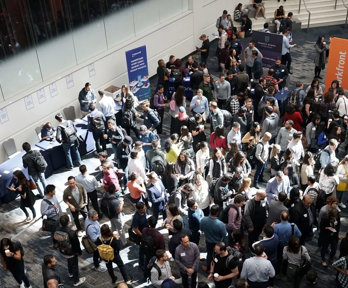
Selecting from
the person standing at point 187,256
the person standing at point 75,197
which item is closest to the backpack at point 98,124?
the person standing at point 75,197

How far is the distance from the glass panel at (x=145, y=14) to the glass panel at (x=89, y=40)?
4.86 ft

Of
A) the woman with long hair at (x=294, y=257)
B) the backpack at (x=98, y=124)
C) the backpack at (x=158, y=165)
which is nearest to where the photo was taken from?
the woman with long hair at (x=294, y=257)

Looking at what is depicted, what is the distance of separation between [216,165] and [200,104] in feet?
9.59

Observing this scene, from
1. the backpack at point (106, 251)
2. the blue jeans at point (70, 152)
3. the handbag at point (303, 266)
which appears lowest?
the blue jeans at point (70, 152)

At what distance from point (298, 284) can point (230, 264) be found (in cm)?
149

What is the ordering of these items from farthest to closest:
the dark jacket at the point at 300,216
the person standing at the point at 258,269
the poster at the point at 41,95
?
the poster at the point at 41,95, the dark jacket at the point at 300,216, the person standing at the point at 258,269

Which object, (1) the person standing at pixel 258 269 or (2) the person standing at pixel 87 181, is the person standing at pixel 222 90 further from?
(1) the person standing at pixel 258 269

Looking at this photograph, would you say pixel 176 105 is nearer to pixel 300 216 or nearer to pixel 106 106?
pixel 106 106

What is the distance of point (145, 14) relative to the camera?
15.4 metres

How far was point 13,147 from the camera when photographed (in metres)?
11.9

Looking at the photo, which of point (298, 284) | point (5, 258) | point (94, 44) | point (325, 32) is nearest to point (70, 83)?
point (94, 44)

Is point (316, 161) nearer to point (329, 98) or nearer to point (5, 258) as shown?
point (329, 98)

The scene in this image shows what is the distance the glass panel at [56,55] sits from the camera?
12609 millimetres

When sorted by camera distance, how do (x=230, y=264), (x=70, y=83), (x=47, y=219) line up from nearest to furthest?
1. (x=230, y=264)
2. (x=47, y=219)
3. (x=70, y=83)
